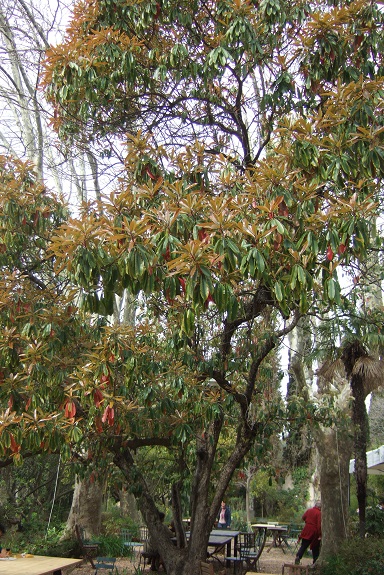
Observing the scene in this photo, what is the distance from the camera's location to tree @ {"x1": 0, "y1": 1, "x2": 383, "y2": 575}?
4.56m

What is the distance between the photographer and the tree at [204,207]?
456cm

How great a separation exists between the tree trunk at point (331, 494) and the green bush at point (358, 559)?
164 centimetres

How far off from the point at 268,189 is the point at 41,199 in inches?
140

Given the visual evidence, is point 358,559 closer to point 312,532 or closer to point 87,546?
point 312,532

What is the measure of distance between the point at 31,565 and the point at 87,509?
227 inches

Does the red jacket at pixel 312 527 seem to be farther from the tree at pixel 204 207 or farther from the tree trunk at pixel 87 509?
the tree trunk at pixel 87 509

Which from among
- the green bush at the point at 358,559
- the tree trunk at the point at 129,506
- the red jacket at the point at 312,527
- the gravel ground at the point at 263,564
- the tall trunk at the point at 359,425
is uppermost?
the tall trunk at the point at 359,425

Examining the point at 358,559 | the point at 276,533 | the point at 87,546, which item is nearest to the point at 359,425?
the point at 358,559

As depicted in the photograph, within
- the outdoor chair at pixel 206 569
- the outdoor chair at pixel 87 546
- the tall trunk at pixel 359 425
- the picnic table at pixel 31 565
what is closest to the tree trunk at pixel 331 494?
the tall trunk at pixel 359 425

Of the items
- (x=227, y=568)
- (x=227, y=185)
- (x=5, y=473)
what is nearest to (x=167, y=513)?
(x=5, y=473)

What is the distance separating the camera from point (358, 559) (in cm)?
984

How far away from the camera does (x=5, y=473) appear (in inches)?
705

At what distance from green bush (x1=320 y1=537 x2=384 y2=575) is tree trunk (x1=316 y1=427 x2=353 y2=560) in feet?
5.39

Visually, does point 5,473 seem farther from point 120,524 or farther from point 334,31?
point 334,31
